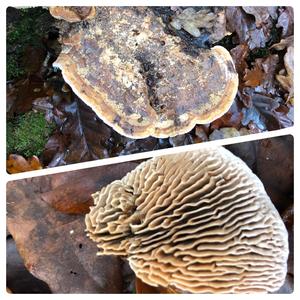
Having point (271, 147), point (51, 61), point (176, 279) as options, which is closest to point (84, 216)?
point (176, 279)

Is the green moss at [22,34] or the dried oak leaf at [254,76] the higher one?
the green moss at [22,34]

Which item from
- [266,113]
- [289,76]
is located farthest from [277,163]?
[289,76]

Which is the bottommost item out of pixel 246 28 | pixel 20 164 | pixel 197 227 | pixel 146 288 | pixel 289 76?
pixel 146 288

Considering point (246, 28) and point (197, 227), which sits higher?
point (246, 28)

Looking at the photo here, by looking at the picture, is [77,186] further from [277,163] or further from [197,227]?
[277,163]

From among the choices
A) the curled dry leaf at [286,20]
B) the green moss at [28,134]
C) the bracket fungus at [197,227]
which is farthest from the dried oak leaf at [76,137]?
the curled dry leaf at [286,20]

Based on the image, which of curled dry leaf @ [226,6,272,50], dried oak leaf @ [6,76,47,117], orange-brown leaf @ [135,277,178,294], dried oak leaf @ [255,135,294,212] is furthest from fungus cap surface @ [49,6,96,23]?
orange-brown leaf @ [135,277,178,294]

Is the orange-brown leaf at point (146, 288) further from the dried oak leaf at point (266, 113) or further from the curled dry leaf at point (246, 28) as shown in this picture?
the curled dry leaf at point (246, 28)
